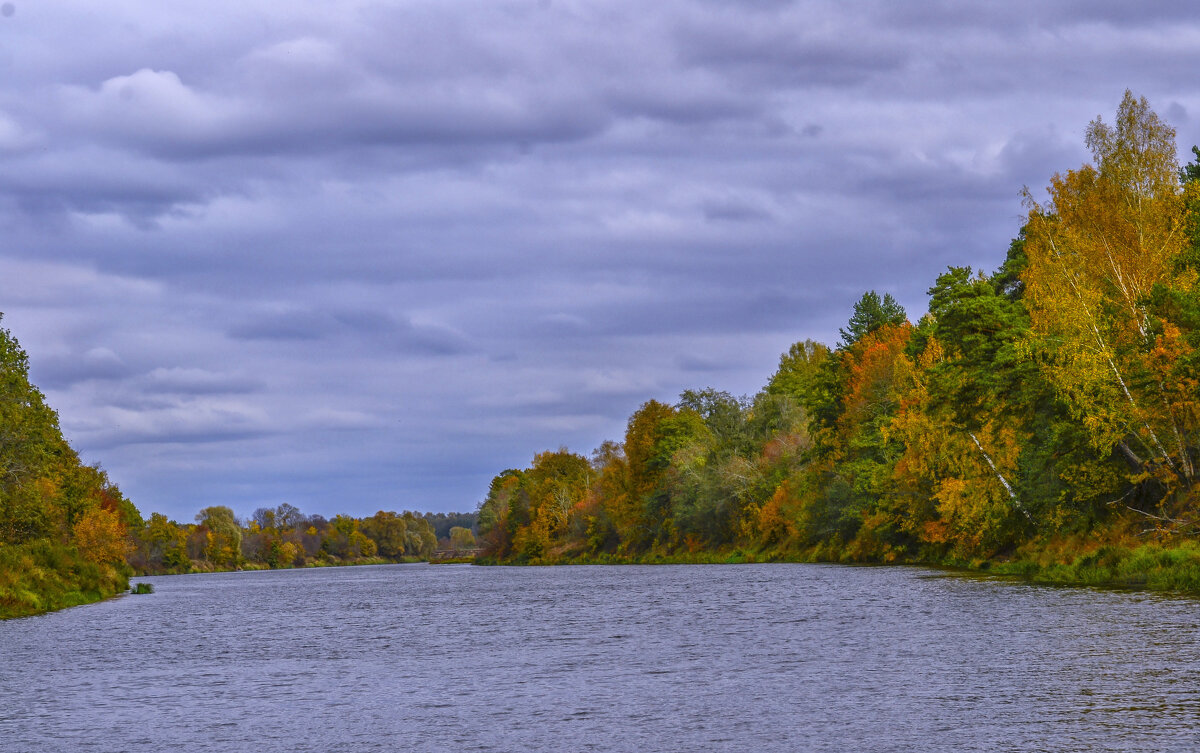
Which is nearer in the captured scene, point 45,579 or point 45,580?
point 45,580

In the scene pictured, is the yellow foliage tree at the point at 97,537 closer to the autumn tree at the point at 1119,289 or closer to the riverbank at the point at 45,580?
the riverbank at the point at 45,580

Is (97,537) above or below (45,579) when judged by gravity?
above

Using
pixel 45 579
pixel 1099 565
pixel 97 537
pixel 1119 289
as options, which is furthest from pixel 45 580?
pixel 1119 289

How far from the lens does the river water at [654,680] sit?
799 inches

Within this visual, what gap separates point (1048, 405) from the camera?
59.1 meters

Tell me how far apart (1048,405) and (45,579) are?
192 feet

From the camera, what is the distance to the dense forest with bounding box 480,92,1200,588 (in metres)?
50.9

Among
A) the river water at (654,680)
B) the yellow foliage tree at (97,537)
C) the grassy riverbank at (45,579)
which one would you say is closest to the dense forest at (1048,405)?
the river water at (654,680)

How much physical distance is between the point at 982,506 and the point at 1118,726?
5008cm

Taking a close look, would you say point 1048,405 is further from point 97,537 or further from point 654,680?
point 97,537

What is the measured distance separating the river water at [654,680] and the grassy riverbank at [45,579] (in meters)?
9.15

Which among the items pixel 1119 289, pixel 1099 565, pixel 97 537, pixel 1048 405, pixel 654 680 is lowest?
pixel 654 680

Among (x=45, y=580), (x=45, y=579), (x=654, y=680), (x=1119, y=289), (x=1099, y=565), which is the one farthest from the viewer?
(x=45, y=579)

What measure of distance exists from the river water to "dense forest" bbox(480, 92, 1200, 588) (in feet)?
26.8
